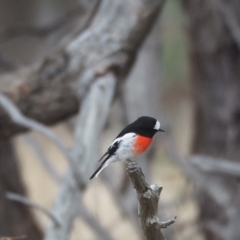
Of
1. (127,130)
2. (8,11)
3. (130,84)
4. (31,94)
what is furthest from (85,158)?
(8,11)

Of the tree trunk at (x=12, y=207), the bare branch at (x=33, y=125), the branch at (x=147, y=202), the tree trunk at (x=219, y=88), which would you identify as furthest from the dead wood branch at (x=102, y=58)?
the tree trunk at (x=219, y=88)

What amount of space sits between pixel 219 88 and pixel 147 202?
14.9ft

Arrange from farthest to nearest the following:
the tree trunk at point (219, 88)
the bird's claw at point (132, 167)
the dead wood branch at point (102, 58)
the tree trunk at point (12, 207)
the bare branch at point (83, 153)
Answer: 1. the tree trunk at point (219, 88)
2. the tree trunk at point (12, 207)
3. the dead wood branch at point (102, 58)
4. the bare branch at point (83, 153)
5. the bird's claw at point (132, 167)

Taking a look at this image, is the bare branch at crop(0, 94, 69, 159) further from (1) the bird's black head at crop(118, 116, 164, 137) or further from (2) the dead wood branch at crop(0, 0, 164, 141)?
(1) the bird's black head at crop(118, 116, 164, 137)

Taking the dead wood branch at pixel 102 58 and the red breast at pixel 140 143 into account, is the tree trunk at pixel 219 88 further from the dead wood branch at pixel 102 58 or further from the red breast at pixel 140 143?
the red breast at pixel 140 143

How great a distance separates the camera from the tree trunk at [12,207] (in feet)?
17.2

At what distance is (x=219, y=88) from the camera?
20.5 ft

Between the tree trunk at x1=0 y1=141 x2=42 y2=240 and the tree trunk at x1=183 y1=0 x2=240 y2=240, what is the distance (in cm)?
194

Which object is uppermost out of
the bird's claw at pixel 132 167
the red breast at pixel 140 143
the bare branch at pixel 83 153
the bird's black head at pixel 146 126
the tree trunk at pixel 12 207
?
the bird's black head at pixel 146 126

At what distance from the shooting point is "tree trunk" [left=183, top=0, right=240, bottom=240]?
6.12 metres

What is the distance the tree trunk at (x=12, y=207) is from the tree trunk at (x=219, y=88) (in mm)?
1939

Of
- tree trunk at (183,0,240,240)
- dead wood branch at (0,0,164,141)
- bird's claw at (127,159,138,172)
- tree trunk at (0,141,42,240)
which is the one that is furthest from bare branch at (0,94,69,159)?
tree trunk at (183,0,240,240)

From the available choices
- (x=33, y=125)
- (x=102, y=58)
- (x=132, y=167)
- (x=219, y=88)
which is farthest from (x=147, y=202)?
(x=219, y=88)

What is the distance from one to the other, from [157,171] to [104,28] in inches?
283
